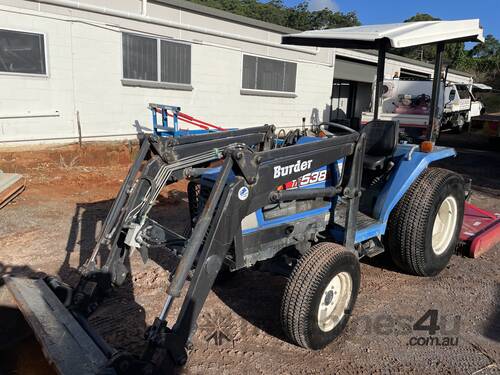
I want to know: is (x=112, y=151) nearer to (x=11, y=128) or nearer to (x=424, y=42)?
(x=11, y=128)

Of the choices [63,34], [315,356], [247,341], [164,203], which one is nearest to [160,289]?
[247,341]

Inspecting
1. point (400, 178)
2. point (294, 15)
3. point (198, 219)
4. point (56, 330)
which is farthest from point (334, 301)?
point (294, 15)

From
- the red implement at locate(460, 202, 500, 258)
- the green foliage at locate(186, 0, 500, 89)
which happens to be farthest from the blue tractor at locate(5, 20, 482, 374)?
the green foliage at locate(186, 0, 500, 89)

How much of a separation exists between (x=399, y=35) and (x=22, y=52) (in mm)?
7556

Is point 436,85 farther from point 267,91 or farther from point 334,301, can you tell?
point 267,91

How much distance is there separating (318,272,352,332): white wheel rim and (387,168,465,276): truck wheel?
1004mm

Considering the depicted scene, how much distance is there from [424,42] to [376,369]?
8.38 ft

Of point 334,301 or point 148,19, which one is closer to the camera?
point 334,301

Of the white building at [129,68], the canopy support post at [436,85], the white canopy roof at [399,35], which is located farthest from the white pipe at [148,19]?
the canopy support post at [436,85]

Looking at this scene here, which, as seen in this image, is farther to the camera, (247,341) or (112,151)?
(112,151)

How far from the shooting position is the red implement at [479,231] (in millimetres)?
4754

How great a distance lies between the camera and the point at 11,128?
8.59 m

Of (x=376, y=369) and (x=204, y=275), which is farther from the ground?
(x=204, y=275)

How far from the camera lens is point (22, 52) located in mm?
8523
